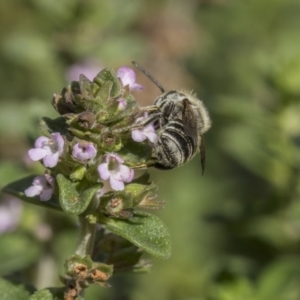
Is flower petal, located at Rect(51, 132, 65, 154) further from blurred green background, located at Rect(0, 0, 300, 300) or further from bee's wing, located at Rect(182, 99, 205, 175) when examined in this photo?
blurred green background, located at Rect(0, 0, 300, 300)

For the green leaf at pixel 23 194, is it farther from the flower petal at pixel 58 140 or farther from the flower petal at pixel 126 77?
the flower petal at pixel 126 77

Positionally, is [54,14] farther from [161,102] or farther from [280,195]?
[161,102]

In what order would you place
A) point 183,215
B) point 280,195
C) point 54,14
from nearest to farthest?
point 280,195
point 54,14
point 183,215

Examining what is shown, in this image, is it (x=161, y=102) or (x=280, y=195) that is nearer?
(x=161, y=102)

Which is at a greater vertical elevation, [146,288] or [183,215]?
[183,215]

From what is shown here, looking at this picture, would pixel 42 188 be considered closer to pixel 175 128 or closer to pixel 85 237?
pixel 85 237

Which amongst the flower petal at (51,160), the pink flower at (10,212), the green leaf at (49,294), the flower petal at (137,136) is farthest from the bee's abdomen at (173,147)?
the pink flower at (10,212)

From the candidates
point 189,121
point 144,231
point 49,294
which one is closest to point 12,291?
point 49,294

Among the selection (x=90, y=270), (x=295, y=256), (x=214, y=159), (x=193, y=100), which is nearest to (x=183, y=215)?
(x=214, y=159)
